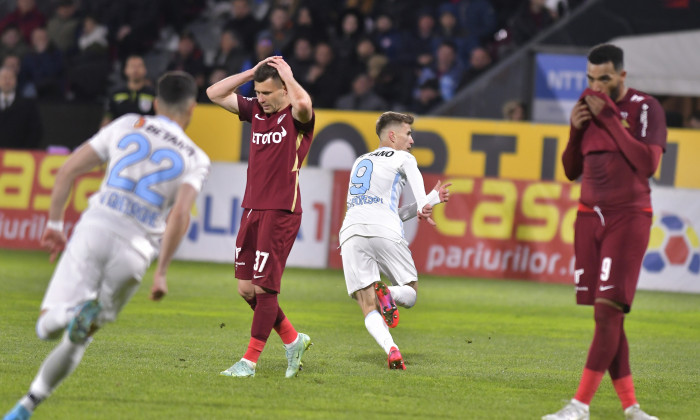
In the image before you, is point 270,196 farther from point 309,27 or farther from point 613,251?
point 309,27

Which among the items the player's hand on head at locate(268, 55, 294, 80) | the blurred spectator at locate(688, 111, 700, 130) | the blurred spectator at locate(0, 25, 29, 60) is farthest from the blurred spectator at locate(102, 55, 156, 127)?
the blurred spectator at locate(688, 111, 700, 130)

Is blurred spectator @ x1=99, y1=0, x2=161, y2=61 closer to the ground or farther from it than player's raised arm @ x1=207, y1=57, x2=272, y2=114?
farther from it

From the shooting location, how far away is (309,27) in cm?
2070

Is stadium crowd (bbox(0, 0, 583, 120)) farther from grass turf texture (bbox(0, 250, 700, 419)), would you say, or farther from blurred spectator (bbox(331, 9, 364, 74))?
grass turf texture (bbox(0, 250, 700, 419))

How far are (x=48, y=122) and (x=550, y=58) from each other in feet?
29.2

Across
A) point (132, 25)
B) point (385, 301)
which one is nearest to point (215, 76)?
point (132, 25)

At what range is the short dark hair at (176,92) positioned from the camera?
624cm

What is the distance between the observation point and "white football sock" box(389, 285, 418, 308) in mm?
9008

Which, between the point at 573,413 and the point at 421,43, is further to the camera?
the point at 421,43

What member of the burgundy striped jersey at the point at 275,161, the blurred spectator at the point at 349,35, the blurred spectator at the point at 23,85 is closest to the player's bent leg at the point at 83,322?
the burgundy striped jersey at the point at 275,161

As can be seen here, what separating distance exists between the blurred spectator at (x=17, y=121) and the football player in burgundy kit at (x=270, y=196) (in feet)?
33.5

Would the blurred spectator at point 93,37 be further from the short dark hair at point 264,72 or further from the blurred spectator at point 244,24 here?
the short dark hair at point 264,72

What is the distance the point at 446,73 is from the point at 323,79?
2258mm

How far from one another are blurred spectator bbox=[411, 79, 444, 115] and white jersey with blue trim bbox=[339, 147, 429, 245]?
1068cm
